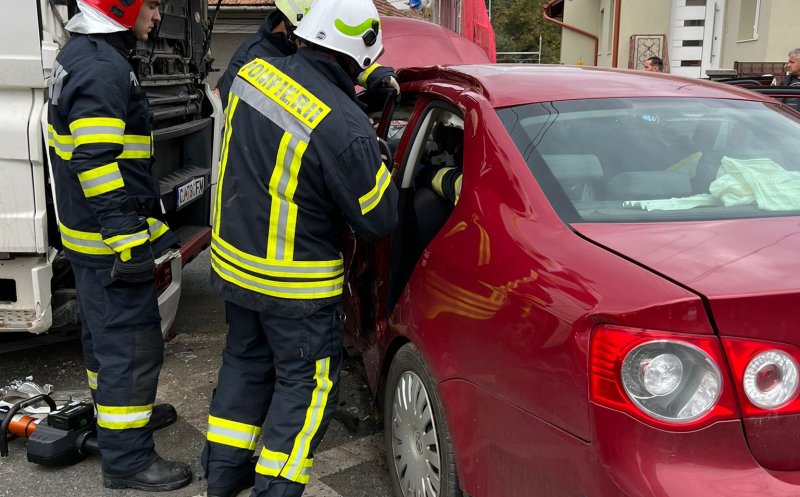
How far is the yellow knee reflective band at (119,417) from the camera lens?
3.02 metres

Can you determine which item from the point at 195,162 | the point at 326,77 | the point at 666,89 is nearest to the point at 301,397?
the point at 326,77

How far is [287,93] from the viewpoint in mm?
2469

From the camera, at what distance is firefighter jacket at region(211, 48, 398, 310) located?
2.42 metres

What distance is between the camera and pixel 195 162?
502cm

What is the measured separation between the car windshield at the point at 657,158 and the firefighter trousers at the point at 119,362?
64.0 inches

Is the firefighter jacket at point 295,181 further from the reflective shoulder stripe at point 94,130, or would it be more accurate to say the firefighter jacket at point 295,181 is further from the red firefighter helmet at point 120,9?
the red firefighter helmet at point 120,9

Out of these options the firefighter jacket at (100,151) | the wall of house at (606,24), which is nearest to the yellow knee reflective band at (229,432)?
the firefighter jacket at (100,151)

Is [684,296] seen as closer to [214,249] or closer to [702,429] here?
[702,429]

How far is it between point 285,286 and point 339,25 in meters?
0.85

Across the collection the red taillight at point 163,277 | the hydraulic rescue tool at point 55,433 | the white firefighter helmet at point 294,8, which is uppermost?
the white firefighter helmet at point 294,8

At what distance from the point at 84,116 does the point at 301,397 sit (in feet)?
4.07

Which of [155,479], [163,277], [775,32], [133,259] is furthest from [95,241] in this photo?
[775,32]

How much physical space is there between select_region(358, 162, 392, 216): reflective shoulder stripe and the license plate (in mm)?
2285

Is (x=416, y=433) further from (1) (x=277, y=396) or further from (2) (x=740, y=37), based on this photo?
(2) (x=740, y=37)
